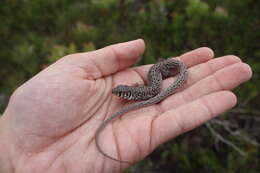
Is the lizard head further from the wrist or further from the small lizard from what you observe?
the wrist

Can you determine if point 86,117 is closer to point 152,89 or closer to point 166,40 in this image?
point 152,89

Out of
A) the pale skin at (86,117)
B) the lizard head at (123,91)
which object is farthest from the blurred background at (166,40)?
the lizard head at (123,91)

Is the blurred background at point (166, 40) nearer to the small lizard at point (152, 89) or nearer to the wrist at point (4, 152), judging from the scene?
the small lizard at point (152, 89)

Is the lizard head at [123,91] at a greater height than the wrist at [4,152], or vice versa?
the lizard head at [123,91]

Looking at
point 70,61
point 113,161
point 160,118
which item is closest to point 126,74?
point 70,61

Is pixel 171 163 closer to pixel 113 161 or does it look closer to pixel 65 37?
pixel 113 161
